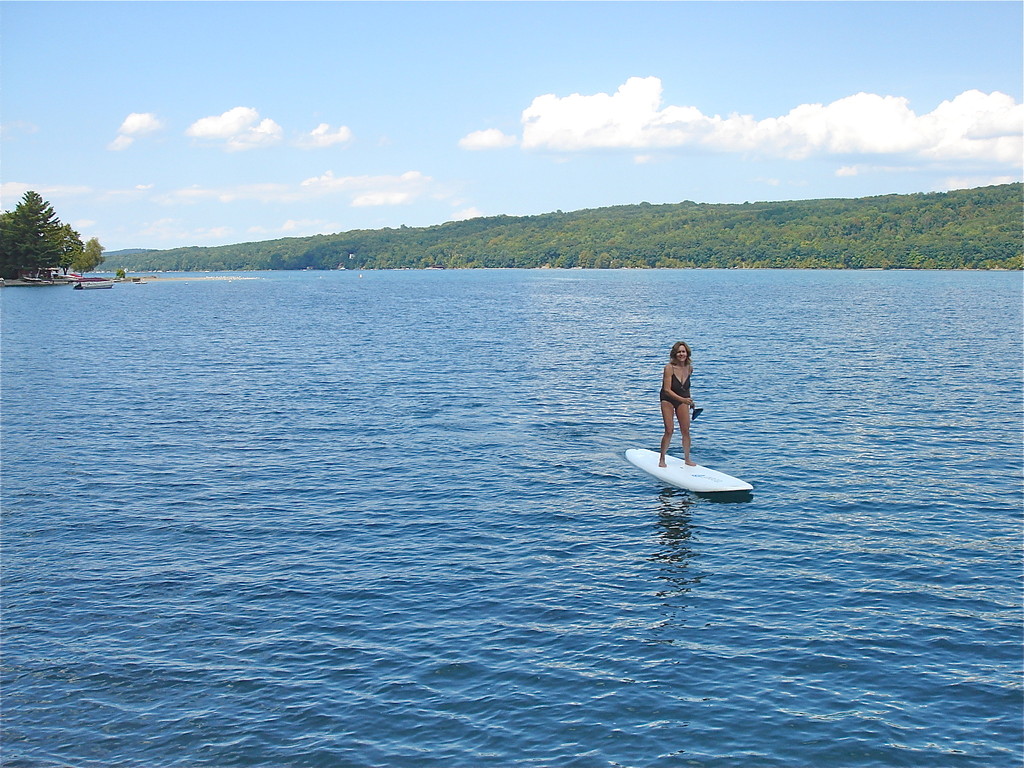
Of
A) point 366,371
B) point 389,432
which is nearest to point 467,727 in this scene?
point 389,432

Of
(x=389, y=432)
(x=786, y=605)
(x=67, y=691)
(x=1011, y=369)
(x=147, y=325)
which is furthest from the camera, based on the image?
(x=147, y=325)

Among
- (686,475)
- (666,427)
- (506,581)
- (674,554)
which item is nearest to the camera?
(506,581)

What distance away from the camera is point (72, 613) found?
17.6m

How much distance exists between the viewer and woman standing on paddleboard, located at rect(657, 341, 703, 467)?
26.0 m

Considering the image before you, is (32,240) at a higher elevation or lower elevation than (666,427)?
higher

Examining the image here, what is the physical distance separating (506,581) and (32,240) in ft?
545

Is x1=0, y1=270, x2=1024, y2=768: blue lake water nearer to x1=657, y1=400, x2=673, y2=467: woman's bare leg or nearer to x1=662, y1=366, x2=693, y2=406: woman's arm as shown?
x1=657, y1=400, x2=673, y2=467: woman's bare leg

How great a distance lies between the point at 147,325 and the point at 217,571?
76.7 meters

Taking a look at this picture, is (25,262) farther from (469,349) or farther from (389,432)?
(389,432)

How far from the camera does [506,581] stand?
61.6ft

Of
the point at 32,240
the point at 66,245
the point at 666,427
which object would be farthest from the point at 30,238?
the point at 666,427

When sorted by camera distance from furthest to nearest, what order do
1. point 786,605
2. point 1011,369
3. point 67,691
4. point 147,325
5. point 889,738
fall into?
point 147,325 < point 1011,369 < point 786,605 < point 67,691 < point 889,738

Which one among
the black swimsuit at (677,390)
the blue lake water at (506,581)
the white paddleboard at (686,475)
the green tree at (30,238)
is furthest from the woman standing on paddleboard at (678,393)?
the green tree at (30,238)

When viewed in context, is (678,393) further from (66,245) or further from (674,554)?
(66,245)
